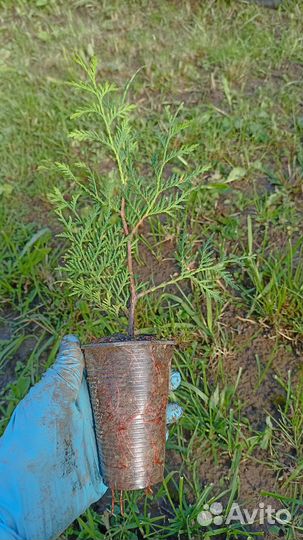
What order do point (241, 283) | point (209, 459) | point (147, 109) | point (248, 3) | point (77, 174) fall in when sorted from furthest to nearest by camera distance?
point (248, 3)
point (147, 109)
point (77, 174)
point (241, 283)
point (209, 459)

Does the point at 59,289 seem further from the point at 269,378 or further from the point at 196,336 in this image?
the point at 269,378

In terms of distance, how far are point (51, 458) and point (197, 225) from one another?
1.55m

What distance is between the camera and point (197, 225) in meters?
3.26

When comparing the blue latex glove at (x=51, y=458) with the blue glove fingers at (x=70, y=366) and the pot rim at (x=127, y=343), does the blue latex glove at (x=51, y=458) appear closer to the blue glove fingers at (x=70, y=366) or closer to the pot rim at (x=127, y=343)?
the blue glove fingers at (x=70, y=366)

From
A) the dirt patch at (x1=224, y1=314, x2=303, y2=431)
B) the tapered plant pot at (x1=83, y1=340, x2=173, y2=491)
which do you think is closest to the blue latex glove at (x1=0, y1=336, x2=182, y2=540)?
the tapered plant pot at (x1=83, y1=340, x2=173, y2=491)

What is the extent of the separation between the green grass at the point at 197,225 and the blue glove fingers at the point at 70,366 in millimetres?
520

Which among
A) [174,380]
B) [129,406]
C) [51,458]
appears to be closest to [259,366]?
[174,380]

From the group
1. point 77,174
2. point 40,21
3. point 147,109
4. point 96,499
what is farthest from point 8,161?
point 96,499

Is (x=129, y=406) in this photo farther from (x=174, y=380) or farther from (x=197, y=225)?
(x=197, y=225)

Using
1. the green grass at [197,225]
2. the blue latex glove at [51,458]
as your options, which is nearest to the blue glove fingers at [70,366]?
the blue latex glove at [51,458]

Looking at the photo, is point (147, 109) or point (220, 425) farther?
point (147, 109)

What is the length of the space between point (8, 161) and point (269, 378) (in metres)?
2.04

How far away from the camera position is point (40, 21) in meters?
4.52

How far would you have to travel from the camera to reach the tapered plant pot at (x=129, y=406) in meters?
2.10
